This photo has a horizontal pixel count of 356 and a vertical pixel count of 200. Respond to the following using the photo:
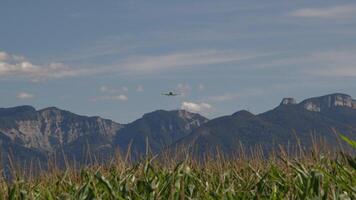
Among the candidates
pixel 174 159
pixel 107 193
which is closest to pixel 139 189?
pixel 107 193

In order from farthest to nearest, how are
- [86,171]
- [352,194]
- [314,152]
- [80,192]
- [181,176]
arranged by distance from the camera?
1. [86,171]
2. [314,152]
3. [181,176]
4. [80,192]
5. [352,194]

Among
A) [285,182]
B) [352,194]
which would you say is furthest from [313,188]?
[285,182]

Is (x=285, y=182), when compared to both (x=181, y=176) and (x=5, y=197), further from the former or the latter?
(x=5, y=197)

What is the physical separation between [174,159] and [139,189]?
10.4ft

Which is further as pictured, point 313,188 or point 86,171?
point 86,171

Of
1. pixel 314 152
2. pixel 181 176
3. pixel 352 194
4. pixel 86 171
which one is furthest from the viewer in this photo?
pixel 86 171

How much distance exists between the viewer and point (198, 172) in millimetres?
14430

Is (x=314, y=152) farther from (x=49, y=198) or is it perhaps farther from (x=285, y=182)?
(x=49, y=198)

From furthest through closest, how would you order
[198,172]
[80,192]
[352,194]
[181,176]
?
[198,172]
[181,176]
[80,192]
[352,194]

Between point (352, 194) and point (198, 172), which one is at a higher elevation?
point (352, 194)

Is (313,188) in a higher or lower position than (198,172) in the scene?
higher

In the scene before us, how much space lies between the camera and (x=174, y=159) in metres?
13.9

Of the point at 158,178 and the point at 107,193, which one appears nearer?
the point at 107,193

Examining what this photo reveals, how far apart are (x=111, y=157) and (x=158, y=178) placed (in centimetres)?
243
